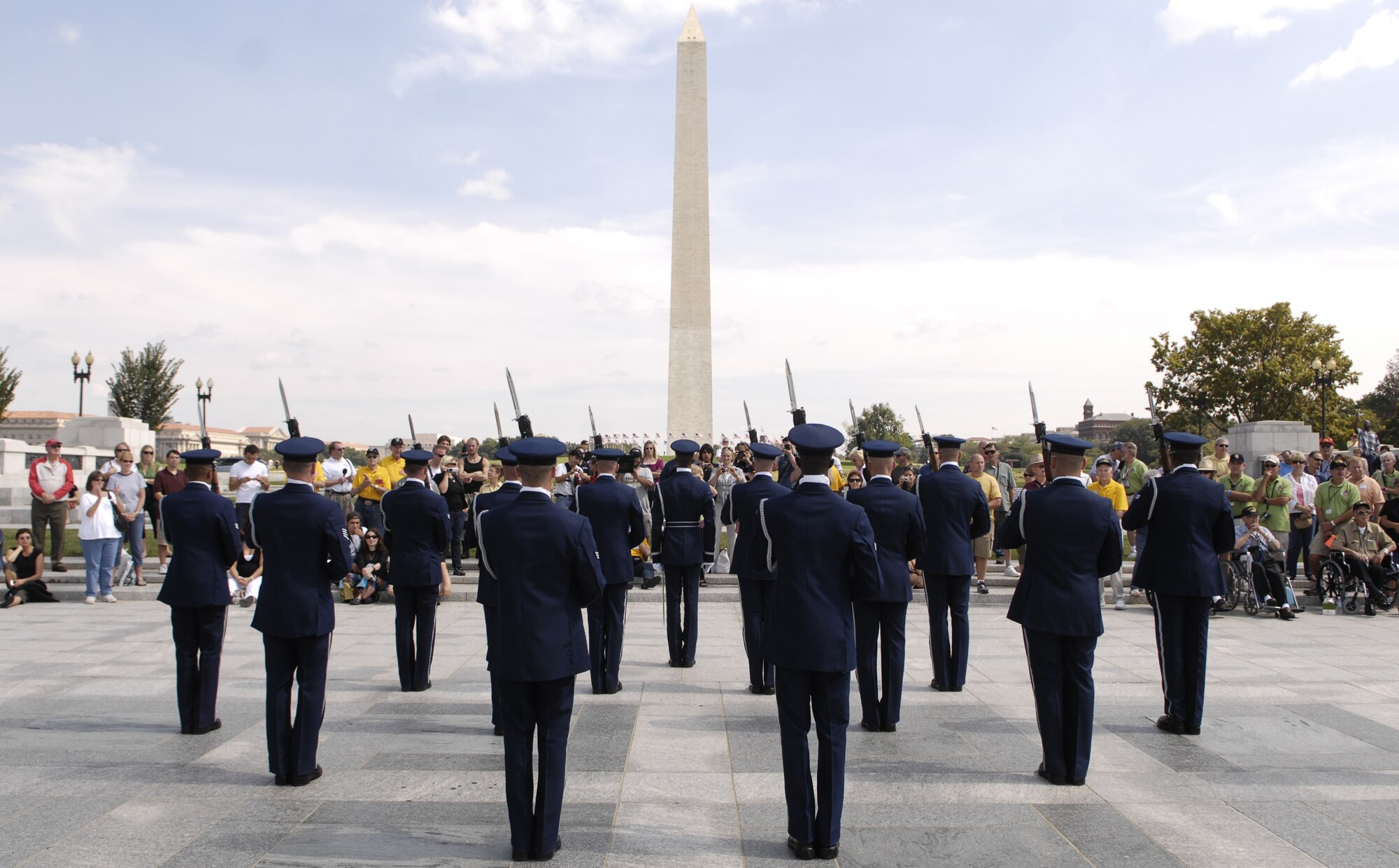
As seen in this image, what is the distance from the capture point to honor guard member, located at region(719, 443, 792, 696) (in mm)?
6199

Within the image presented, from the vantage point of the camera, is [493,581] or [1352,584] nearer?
[493,581]

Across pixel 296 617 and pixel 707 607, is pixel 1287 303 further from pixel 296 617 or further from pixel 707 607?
pixel 296 617

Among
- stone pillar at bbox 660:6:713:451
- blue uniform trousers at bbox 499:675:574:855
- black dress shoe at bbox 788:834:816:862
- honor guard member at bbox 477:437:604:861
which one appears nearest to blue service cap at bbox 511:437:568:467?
honor guard member at bbox 477:437:604:861

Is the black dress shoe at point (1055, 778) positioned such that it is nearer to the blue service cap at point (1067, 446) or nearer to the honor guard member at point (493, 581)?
the blue service cap at point (1067, 446)

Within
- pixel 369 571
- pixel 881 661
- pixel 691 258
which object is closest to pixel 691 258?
pixel 691 258

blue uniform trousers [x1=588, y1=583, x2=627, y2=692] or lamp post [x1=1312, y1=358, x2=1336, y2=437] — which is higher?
lamp post [x1=1312, y1=358, x2=1336, y2=437]

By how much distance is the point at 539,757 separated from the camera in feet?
14.2

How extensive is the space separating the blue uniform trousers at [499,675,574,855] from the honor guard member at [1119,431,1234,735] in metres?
4.10

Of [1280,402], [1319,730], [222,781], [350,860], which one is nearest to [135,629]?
[222,781]

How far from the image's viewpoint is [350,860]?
4262mm

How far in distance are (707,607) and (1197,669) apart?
6.81 meters

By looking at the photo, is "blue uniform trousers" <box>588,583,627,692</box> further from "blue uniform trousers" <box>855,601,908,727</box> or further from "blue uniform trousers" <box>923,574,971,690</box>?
"blue uniform trousers" <box>923,574,971,690</box>

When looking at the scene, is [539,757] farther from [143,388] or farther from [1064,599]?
[143,388]

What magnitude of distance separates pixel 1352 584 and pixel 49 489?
16.5 metres
